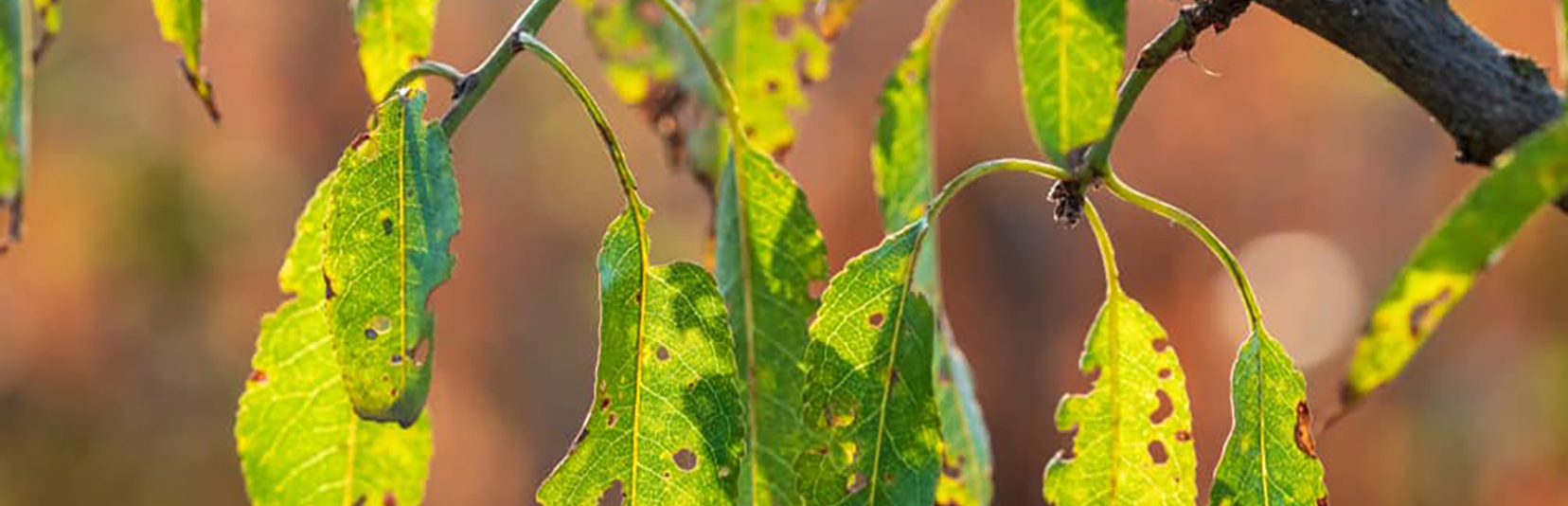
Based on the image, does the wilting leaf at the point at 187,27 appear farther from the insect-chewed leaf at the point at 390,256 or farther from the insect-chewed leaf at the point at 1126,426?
the insect-chewed leaf at the point at 1126,426

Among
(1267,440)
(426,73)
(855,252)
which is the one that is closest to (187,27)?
(426,73)

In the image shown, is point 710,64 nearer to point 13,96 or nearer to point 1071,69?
point 1071,69

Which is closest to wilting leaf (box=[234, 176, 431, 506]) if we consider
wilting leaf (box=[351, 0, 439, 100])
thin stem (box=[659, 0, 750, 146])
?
wilting leaf (box=[351, 0, 439, 100])

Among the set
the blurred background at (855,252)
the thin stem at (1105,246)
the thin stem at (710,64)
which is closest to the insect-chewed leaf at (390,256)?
the thin stem at (710,64)

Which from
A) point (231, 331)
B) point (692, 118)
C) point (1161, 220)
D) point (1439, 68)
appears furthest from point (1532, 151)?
point (231, 331)

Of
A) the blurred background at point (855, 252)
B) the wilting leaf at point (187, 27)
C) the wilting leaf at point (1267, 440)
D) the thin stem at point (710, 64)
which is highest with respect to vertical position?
the blurred background at point (855, 252)

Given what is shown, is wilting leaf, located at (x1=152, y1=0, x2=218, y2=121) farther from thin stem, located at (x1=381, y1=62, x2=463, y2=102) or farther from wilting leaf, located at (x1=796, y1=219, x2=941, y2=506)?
wilting leaf, located at (x1=796, y1=219, x2=941, y2=506)

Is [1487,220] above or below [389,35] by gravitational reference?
below
